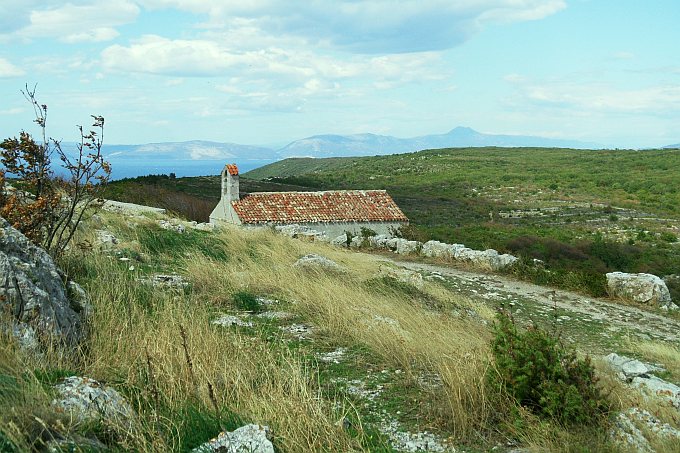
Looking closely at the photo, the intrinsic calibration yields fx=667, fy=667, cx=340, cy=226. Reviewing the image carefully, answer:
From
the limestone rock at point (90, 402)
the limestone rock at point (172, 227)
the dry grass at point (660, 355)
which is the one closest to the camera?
the limestone rock at point (90, 402)

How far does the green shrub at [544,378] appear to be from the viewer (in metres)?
5.09

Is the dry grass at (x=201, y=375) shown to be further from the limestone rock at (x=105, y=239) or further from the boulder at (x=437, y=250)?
the boulder at (x=437, y=250)

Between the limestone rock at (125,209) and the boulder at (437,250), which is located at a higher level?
the limestone rock at (125,209)

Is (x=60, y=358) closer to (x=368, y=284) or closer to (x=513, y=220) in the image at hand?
(x=368, y=284)

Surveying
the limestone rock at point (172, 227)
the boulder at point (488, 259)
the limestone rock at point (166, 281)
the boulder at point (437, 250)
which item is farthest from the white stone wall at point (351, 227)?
the limestone rock at point (166, 281)

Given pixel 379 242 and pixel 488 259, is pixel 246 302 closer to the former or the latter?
pixel 488 259

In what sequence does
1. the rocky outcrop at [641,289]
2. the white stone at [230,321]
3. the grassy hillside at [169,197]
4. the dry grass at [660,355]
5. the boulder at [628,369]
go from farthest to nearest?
1. the grassy hillside at [169,197]
2. the rocky outcrop at [641,289]
3. the dry grass at [660,355]
4. the white stone at [230,321]
5. the boulder at [628,369]

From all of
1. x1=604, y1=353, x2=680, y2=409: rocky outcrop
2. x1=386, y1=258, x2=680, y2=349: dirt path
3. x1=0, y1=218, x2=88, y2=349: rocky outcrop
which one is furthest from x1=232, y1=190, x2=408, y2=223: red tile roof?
x1=604, y1=353, x2=680, y2=409: rocky outcrop

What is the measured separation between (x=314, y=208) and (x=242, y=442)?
86.2 feet

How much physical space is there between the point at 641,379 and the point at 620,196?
67.3 metres

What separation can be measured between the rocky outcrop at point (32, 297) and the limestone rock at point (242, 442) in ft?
6.02

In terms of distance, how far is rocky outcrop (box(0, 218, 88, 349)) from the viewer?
518cm

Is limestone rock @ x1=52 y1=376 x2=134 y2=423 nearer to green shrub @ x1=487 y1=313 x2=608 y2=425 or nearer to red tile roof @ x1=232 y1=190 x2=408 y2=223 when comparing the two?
green shrub @ x1=487 y1=313 x2=608 y2=425

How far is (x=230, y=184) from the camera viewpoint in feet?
96.2
